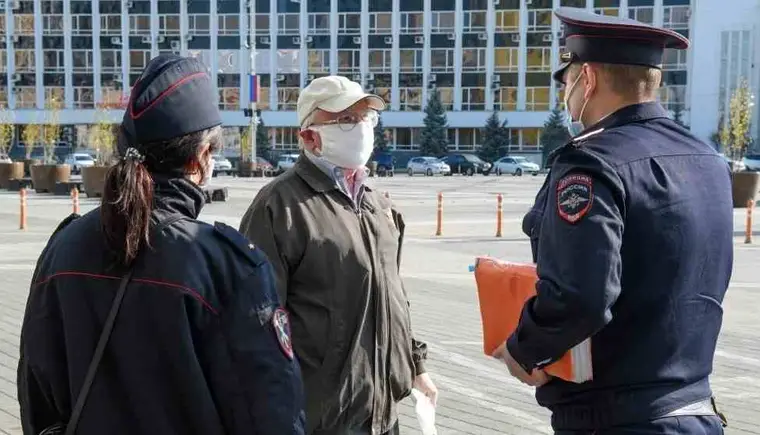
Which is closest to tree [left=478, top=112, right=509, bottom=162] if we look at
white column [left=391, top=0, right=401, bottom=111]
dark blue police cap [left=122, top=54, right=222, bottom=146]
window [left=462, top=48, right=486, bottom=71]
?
window [left=462, top=48, right=486, bottom=71]

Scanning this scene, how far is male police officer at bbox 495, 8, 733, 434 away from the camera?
231cm

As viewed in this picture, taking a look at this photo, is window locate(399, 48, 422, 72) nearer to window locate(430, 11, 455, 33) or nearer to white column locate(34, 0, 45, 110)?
window locate(430, 11, 455, 33)

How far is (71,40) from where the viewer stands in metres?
76.7

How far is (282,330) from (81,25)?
264 feet

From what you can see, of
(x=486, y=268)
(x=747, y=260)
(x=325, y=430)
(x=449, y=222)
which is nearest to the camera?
(x=486, y=268)

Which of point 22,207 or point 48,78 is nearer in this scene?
point 22,207

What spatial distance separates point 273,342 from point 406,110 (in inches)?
2891

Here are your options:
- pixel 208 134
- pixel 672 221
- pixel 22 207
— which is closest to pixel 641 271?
pixel 672 221

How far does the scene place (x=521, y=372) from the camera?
254cm

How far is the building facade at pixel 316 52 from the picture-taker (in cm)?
7319

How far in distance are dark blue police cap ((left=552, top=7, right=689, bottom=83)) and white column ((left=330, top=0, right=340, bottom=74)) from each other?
240ft

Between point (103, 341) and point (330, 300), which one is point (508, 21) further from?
point (103, 341)

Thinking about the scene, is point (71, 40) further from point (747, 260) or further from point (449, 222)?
point (747, 260)

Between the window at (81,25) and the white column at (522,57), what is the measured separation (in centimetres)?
3601
